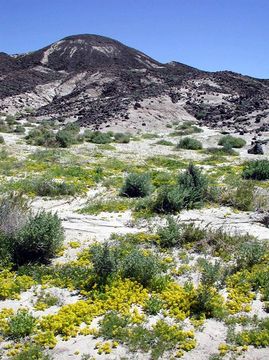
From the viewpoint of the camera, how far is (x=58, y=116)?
43625mm

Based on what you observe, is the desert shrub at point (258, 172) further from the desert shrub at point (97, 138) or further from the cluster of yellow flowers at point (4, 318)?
the desert shrub at point (97, 138)

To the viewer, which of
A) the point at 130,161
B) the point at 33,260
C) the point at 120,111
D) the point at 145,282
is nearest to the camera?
the point at 145,282

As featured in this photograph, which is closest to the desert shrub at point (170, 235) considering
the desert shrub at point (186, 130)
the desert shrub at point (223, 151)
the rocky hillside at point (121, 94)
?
the desert shrub at point (223, 151)

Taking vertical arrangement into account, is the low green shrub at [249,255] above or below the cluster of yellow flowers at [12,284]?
above

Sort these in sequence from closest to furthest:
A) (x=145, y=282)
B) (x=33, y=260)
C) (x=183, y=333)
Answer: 1. (x=183, y=333)
2. (x=145, y=282)
3. (x=33, y=260)

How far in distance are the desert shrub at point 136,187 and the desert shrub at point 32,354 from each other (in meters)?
8.36

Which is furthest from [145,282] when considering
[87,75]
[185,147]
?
[87,75]

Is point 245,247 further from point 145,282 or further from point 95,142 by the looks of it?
point 95,142

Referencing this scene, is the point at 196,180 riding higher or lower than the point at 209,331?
higher

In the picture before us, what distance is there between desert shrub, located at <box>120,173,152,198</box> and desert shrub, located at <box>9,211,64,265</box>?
495 cm

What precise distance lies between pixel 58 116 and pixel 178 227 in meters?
35.1

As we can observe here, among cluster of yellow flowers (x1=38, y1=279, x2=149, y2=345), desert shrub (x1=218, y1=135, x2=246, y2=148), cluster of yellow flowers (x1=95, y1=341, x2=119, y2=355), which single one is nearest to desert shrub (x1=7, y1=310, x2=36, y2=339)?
cluster of yellow flowers (x1=38, y1=279, x2=149, y2=345)

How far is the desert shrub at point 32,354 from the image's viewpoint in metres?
6.05

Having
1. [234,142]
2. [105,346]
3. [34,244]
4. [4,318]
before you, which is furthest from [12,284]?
[234,142]
